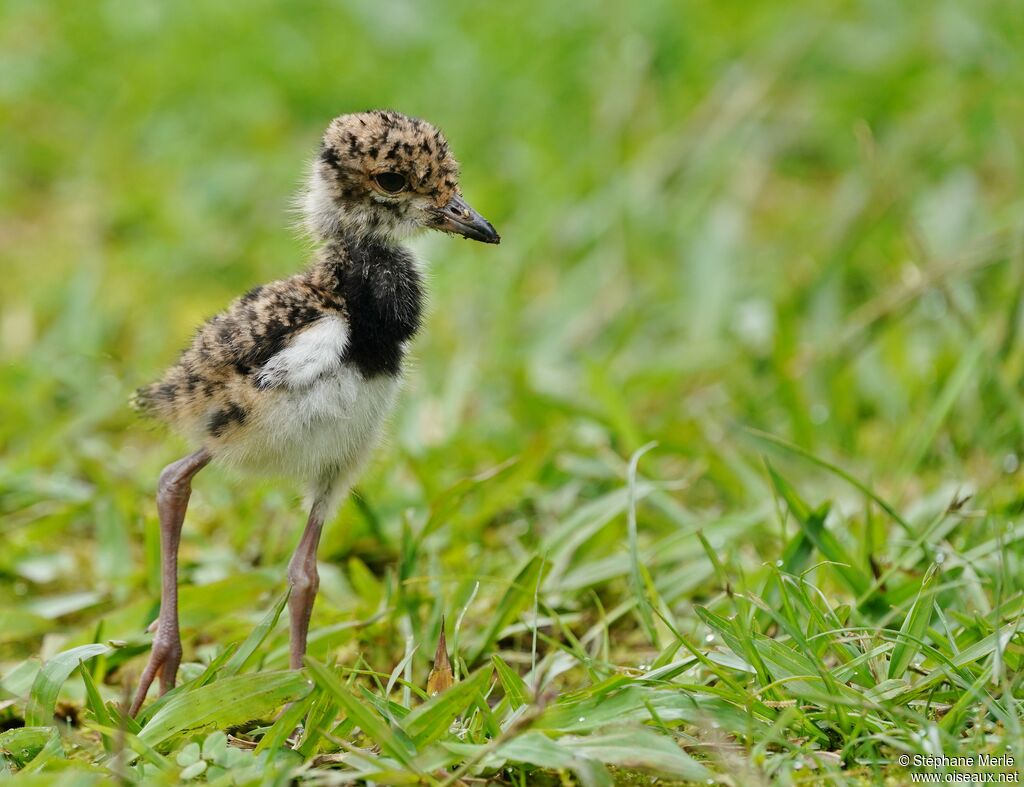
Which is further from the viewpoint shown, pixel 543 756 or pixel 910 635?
pixel 910 635

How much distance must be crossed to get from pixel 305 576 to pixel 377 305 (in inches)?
27.6

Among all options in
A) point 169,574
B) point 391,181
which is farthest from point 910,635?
point 169,574

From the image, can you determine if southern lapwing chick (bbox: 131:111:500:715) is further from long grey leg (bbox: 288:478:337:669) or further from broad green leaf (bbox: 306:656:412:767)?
broad green leaf (bbox: 306:656:412:767)

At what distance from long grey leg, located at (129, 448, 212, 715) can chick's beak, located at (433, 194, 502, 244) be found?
835 mm

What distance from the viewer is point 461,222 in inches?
128

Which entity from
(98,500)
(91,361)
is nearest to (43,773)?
(98,500)

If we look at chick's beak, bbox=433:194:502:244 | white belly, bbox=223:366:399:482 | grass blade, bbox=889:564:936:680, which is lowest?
grass blade, bbox=889:564:936:680

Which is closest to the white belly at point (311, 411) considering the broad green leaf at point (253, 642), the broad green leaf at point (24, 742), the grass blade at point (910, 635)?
the broad green leaf at point (253, 642)

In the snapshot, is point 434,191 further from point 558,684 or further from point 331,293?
point 558,684

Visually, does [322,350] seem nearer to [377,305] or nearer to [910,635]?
[377,305]

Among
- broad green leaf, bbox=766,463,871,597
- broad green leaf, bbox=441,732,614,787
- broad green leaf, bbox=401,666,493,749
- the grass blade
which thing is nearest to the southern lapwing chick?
broad green leaf, bbox=401,666,493,749

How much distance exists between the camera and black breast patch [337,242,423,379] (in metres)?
2.98

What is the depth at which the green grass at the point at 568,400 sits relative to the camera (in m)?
2.74

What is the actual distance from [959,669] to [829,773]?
0.45 meters
